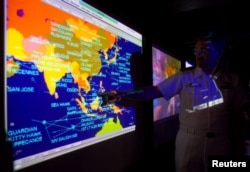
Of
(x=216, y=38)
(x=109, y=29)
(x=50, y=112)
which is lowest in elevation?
(x=50, y=112)

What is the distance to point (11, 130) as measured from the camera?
1.31 meters

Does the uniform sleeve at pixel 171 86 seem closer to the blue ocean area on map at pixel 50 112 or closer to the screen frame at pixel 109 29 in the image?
the blue ocean area on map at pixel 50 112

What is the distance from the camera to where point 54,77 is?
62.7 inches

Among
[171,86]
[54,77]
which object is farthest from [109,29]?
[54,77]

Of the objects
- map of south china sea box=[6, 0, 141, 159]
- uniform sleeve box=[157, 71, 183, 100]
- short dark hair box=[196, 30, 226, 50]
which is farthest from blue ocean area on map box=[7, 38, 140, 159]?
short dark hair box=[196, 30, 226, 50]

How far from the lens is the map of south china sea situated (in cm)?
134

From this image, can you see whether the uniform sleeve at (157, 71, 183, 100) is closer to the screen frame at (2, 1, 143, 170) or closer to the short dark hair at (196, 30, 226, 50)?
the short dark hair at (196, 30, 226, 50)

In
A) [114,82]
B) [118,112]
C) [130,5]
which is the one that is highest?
[130,5]

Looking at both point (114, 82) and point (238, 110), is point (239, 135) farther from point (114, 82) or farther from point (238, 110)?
point (114, 82)

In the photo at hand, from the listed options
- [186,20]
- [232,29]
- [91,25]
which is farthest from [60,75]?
[232,29]

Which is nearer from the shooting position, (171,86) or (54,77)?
(54,77)

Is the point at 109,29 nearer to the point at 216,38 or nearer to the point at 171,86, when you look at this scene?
the point at 171,86

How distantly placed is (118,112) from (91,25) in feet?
2.65

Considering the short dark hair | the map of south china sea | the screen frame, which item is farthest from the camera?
the short dark hair
